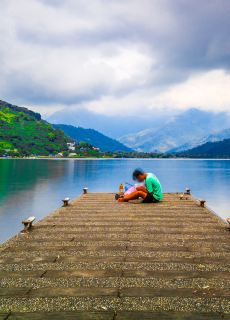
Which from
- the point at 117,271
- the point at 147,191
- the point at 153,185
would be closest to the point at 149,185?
the point at 153,185

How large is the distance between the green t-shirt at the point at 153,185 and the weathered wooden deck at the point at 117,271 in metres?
4.81

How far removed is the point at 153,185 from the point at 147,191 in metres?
0.50

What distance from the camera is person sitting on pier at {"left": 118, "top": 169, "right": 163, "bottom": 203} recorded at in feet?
56.7

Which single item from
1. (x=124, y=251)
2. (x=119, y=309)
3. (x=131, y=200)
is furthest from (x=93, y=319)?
(x=131, y=200)

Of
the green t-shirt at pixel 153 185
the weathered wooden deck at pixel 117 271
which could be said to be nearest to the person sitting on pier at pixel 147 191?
the green t-shirt at pixel 153 185

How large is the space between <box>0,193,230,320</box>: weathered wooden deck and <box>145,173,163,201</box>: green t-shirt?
15.8 feet

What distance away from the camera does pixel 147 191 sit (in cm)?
1831

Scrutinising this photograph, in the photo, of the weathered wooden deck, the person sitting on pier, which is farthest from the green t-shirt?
the weathered wooden deck

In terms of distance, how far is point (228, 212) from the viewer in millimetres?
40469

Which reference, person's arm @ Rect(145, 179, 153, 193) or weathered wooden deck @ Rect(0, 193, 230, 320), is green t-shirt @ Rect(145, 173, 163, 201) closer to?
person's arm @ Rect(145, 179, 153, 193)

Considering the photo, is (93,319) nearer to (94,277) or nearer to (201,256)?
(94,277)

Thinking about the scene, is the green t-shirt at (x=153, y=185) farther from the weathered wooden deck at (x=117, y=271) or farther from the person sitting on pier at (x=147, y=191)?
the weathered wooden deck at (x=117, y=271)

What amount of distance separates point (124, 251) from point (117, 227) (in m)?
3.11

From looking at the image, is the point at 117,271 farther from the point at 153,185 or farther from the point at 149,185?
the point at 153,185
